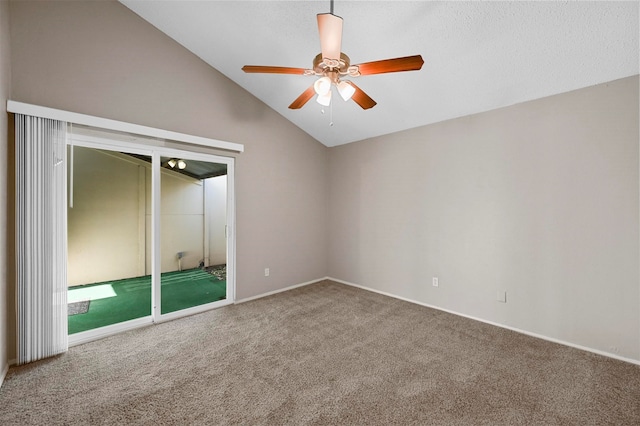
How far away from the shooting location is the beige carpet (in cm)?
176

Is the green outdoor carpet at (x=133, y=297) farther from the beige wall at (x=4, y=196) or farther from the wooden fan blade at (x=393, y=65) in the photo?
the wooden fan blade at (x=393, y=65)

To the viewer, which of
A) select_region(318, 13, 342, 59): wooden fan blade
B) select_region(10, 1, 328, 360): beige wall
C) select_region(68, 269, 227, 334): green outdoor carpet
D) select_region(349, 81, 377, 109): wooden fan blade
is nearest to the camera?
select_region(318, 13, 342, 59): wooden fan blade

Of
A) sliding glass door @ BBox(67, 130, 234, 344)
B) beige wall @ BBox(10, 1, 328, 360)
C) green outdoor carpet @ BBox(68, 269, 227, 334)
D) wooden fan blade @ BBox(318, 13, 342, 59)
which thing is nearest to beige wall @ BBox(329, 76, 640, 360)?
beige wall @ BBox(10, 1, 328, 360)

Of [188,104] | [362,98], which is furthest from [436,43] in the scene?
[188,104]

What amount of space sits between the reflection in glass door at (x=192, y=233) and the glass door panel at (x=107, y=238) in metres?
0.20

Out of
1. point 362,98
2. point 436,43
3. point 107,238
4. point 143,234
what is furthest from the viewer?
point 143,234

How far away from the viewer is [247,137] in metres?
3.86

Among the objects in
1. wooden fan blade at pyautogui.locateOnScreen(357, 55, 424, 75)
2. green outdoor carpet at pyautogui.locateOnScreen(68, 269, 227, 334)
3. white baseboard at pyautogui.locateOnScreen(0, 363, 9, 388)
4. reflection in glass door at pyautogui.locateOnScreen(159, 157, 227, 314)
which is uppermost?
wooden fan blade at pyautogui.locateOnScreen(357, 55, 424, 75)

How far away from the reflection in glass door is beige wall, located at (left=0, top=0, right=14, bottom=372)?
46.9 inches

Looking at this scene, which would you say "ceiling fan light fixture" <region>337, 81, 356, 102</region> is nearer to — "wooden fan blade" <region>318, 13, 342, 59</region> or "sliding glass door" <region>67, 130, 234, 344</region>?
"wooden fan blade" <region>318, 13, 342, 59</region>

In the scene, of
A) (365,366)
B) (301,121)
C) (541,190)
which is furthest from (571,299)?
(301,121)

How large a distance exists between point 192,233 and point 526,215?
3.87 metres

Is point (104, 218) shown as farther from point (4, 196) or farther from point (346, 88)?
point (346, 88)

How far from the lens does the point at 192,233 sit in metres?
3.50
